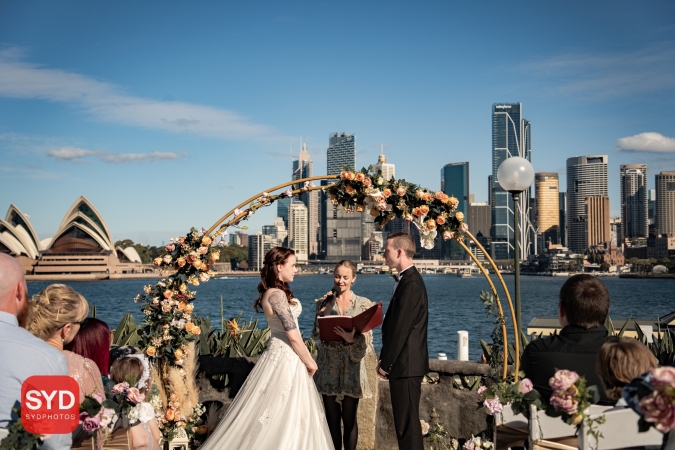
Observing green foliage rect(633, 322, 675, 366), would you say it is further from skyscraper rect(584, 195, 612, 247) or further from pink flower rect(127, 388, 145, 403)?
skyscraper rect(584, 195, 612, 247)

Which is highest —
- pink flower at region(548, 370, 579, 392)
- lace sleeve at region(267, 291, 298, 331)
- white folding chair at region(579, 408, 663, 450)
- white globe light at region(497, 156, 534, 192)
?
white globe light at region(497, 156, 534, 192)

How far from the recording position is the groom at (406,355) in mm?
5055

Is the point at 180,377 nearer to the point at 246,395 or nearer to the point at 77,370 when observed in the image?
the point at 246,395

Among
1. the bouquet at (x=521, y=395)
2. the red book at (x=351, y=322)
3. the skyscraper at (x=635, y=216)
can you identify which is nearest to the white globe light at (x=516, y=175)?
the red book at (x=351, y=322)

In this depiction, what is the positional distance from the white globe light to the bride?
2638 mm

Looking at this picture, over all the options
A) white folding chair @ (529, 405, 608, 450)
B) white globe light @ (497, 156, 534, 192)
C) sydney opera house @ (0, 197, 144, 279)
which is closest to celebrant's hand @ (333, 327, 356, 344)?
white folding chair @ (529, 405, 608, 450)

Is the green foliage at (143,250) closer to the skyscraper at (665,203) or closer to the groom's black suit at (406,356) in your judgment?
the skyscraper at (665,203)

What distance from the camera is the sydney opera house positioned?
2837 inches

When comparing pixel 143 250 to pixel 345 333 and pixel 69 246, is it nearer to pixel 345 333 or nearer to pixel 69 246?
pixel 69 246

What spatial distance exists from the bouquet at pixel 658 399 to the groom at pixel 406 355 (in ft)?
9.08

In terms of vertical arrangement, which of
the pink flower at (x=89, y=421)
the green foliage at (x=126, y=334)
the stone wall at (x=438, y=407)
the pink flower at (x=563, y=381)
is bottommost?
the stone wall at (x=438, y=407)

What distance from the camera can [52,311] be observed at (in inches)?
123

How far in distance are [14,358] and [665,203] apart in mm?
198715

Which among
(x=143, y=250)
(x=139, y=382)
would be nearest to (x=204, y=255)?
(x=139, y=382)
